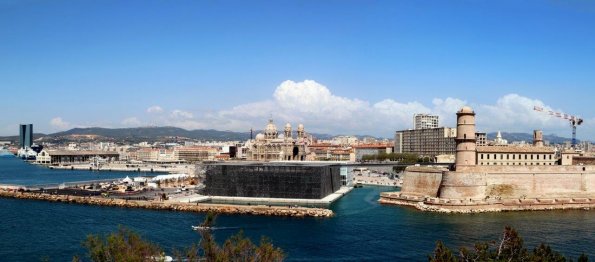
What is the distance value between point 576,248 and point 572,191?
71.0ft

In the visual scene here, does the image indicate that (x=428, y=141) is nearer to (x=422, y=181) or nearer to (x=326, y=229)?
(x=422, y=181)

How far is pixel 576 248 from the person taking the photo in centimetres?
3148

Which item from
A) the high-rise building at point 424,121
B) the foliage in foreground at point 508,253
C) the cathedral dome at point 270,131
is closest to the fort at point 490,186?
the foliage in foreground at point 508,253

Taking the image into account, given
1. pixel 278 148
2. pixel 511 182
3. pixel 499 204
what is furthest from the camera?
pixel 278 148

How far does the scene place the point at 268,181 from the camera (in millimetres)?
53438

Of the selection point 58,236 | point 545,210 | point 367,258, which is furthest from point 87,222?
point 545,210

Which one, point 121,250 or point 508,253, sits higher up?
point 121,250

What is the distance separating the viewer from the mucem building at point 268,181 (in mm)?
52594

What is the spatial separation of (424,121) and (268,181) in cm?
12050

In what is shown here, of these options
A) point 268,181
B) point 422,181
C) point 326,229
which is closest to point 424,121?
point 422,181

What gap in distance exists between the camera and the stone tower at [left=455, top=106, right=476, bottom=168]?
49906mm

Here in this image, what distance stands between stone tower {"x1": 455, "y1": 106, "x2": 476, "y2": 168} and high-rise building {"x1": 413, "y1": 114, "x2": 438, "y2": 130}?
117045 millimetres

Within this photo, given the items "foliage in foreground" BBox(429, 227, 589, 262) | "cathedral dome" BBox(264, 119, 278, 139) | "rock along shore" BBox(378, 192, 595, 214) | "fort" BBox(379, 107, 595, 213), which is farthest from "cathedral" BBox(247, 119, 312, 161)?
"foliage in foreground" BBox(429, 227, 589, 262)

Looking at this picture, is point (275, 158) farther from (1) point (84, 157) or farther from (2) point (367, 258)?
(1) point (84, 157)
